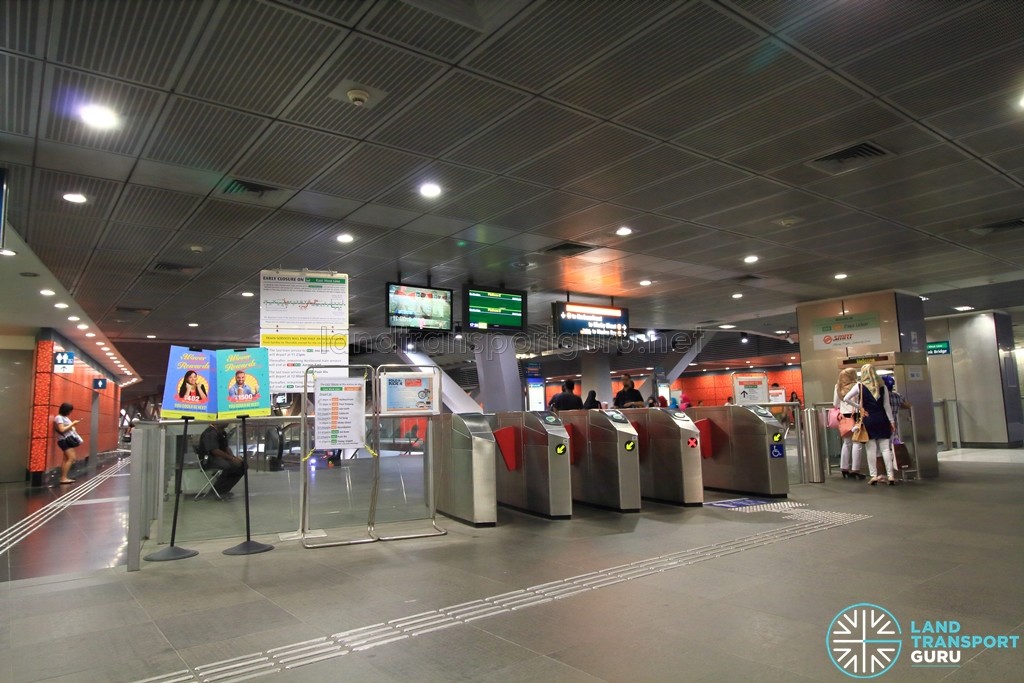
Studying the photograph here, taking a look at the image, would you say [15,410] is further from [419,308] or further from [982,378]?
[982,378]

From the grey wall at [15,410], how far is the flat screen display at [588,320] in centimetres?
1216

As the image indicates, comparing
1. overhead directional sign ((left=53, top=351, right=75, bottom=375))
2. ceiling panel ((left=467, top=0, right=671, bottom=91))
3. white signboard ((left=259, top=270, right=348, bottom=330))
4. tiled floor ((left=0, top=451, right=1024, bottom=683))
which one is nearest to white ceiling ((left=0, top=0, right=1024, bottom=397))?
ceiling panel ((left=467, top=0, right=671, bottom=91))

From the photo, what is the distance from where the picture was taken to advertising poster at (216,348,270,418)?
5492 mm

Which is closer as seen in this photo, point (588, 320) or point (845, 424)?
point (845, 424)

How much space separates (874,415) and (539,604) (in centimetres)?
721

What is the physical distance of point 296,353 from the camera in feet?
24.2

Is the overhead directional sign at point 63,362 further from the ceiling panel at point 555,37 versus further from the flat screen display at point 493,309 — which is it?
the ceiling panel at point 555,37

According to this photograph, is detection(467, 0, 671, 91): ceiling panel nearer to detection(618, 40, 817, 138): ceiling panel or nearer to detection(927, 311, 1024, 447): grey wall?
detection(618, 40, 817, 138): ceiling panel

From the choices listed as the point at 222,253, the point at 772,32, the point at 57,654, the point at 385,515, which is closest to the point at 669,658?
the point at 57,654

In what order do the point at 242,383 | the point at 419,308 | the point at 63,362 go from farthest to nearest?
the point at 63,362 → the point at 419,308 → the point at 242,383

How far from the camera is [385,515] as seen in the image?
696 cm

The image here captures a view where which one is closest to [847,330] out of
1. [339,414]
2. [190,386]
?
[339,414]

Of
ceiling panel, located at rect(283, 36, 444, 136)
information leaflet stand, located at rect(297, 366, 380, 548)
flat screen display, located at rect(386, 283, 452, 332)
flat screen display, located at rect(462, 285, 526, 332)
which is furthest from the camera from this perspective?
flat screen display, located at rect(462, 285, 526, 332)

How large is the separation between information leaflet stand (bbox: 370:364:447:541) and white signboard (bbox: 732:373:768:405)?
18.1 feet
